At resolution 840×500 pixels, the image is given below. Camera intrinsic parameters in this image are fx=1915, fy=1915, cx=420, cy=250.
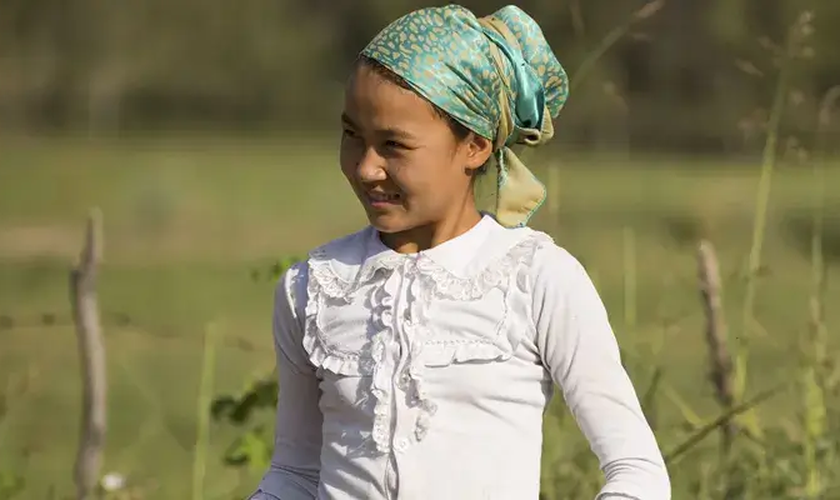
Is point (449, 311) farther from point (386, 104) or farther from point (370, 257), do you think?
point (386, 104)

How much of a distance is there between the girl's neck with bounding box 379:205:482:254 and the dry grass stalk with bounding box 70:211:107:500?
196cm

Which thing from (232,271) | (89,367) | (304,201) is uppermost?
(89,367)

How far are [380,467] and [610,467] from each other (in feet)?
1.10

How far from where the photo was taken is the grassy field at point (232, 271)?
5.34 m

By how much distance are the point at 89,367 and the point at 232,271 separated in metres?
10.8

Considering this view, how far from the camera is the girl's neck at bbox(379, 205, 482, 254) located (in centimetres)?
292

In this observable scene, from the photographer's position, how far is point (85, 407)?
4.82m

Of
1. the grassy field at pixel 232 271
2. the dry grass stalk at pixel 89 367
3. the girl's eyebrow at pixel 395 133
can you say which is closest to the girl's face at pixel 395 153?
the girl's eyebrow at pixel 395 133

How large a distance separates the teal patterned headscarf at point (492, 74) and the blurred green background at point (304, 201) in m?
1.25

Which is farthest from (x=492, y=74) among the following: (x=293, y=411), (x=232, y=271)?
(x=232, y=271)

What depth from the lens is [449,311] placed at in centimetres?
284

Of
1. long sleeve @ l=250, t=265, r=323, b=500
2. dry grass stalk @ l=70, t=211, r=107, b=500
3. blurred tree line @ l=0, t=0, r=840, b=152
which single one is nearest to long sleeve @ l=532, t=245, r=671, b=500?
long sleeve @ l=250, t=265, r=323, b=500

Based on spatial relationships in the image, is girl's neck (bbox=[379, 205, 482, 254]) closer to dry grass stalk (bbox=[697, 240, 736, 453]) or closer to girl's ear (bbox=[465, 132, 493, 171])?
girl's ear (bbox=[465, 132, 493, 171])

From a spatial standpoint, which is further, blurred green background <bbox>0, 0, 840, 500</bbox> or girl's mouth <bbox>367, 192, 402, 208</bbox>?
blurred green background <bbox>0, 0, 840, 500</bbox>
